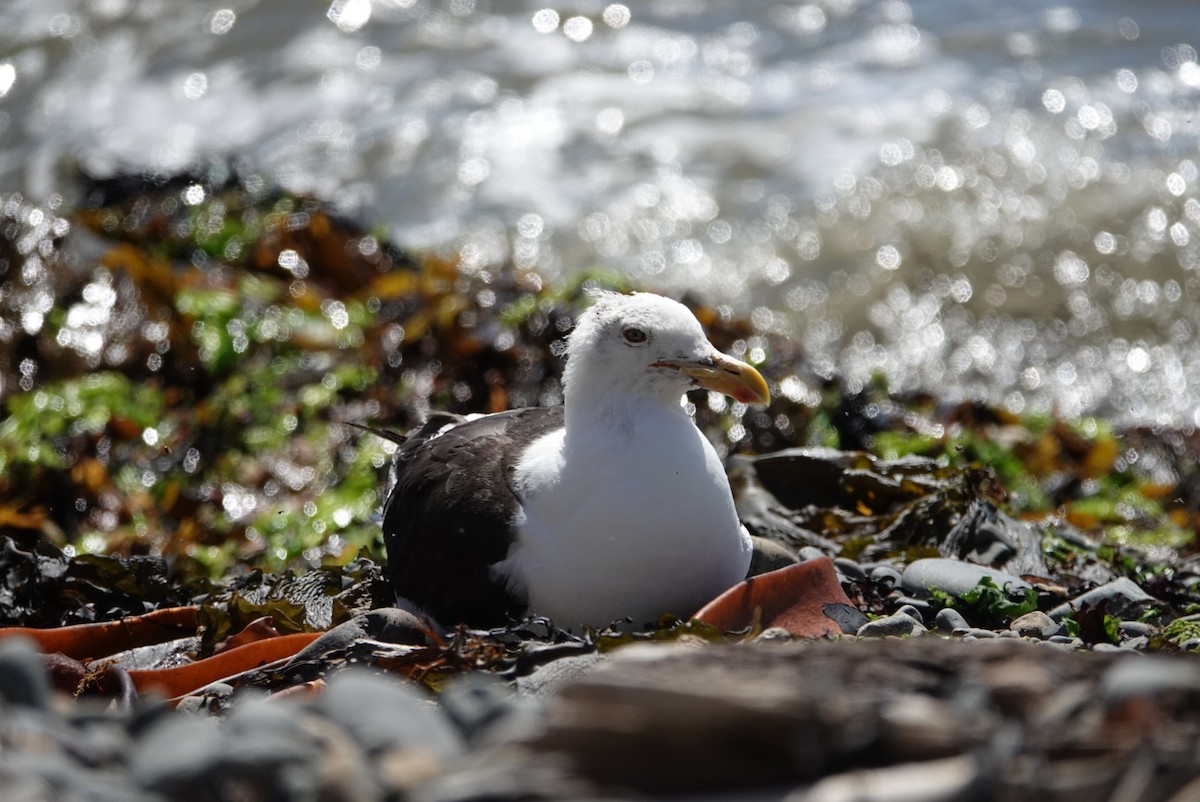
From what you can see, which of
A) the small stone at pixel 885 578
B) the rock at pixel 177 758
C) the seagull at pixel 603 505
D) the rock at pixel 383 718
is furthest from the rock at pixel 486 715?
the small stone at pixel 885 578

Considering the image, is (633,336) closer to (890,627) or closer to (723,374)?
(723,374)

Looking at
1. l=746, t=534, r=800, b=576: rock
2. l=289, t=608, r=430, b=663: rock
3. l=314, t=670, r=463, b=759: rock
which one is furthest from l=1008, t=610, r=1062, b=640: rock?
l=314, t=670, r=463, b=759: rock

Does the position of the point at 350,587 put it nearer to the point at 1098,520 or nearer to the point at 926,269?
the point at 1098,520

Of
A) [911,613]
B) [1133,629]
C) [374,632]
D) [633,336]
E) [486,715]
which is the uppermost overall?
[633,336]

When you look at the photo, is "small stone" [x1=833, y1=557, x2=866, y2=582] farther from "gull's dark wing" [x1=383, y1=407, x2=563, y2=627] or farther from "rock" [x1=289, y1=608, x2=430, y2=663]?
"rock" [x1=289, y1=608, x2=430, y2=663]

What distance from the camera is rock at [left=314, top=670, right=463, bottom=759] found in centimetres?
222

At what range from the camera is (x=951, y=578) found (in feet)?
14.3

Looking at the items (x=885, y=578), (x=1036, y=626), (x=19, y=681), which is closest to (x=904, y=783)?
(x=19, y=681)

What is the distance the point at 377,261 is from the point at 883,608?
498cm

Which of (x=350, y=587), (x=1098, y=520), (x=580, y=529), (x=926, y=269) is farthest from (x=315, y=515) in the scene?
(x=926, y=269)

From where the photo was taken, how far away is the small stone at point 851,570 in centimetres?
452

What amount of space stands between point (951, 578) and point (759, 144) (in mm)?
7300

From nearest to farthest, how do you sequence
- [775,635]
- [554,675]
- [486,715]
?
1. [486,715]
2. [554,675]
3. [775,635]

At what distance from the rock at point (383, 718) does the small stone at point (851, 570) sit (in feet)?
7.86
